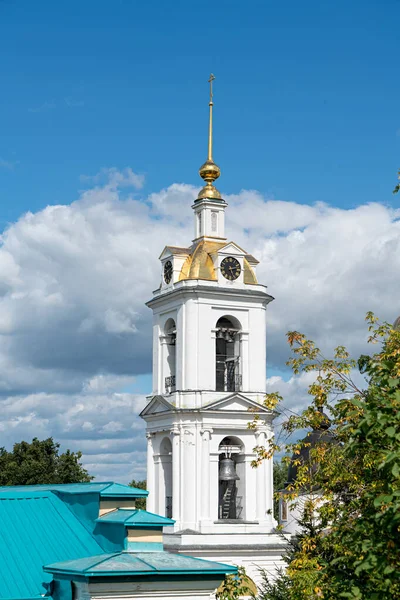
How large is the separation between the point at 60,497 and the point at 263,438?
672 inches

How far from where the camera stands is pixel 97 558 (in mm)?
18641

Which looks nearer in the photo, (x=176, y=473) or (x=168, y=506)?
(x=176, y=473)

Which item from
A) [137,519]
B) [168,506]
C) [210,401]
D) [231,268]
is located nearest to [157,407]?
[210,401]

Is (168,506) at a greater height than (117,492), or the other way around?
(117,492)

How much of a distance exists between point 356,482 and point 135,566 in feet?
13.0

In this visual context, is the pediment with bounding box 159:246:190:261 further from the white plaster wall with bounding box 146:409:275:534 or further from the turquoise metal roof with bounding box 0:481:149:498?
the turquoise metal roof with bounding box 0:481:149:498

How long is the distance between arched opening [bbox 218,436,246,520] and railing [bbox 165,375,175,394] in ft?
8.90

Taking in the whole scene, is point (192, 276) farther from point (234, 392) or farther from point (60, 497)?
point (60, 497)

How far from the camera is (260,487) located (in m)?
38.8

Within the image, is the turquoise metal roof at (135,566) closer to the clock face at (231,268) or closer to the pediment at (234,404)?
the pediment at (234,404)

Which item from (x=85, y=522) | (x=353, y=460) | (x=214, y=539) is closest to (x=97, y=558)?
(x=85, y=522)

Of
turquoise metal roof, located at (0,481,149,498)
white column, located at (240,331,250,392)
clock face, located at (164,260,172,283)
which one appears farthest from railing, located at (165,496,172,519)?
turquoise metal roof, located at (0,481,149,498)

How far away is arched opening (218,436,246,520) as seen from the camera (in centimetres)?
3897

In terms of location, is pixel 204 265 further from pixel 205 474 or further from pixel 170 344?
pixel 205 474
